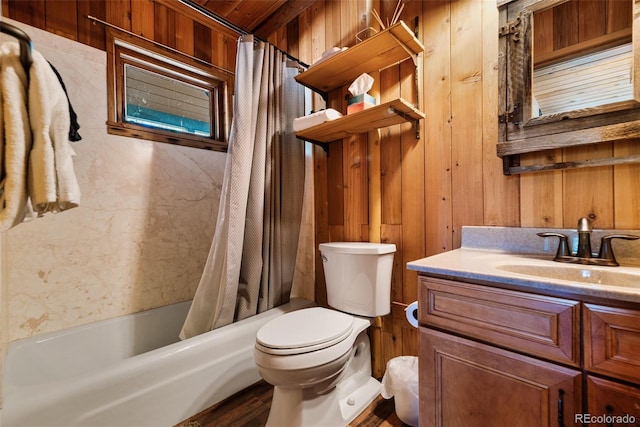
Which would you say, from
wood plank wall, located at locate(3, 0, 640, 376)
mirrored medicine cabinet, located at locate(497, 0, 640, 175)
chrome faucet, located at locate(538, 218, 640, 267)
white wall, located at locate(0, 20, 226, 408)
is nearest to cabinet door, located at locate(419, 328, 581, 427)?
chrome faucet, located at locate(538, 218, 640, 267)

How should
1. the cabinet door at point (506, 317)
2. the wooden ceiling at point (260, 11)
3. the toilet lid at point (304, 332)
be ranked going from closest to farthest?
the cabinet door at point (506, 317) < the toilet lid at point (304, 332) < the wooden ceiling at point (260, 11)

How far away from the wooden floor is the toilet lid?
1.55 ft

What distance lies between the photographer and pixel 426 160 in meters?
1.35

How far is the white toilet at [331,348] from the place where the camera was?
3.31ft

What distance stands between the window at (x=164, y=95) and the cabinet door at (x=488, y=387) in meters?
1.97

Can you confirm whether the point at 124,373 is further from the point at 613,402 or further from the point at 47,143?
the point at 613,402

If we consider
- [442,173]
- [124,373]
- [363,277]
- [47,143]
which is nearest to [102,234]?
[124,373]

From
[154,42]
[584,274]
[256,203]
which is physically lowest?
[584,274]

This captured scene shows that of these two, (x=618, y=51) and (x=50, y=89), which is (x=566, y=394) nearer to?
(x=618, y=51)

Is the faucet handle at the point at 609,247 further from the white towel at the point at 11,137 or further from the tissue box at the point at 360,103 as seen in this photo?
the white towel at the point at 11,137

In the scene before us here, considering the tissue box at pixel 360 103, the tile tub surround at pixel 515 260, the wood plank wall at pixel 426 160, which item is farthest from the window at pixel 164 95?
the tile tub surround at pixel 515 260

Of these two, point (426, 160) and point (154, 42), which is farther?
point (154, 42)

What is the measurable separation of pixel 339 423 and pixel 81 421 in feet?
3.23

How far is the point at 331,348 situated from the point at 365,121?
1.11 metres
